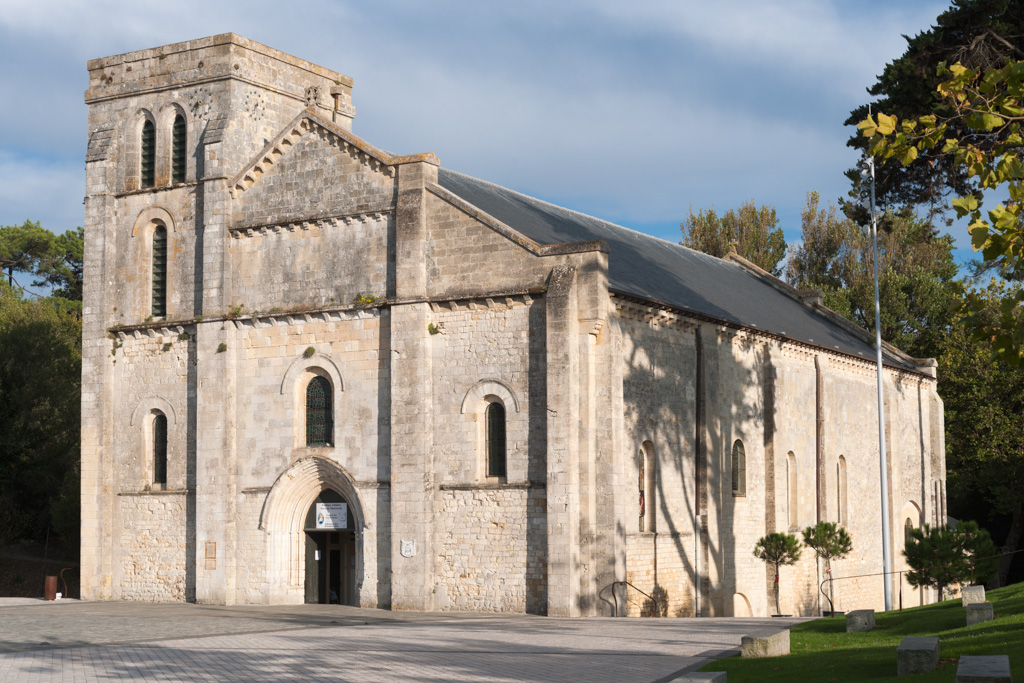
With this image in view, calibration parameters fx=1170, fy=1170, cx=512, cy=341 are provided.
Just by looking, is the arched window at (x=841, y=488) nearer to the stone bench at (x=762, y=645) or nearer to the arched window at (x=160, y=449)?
the arched window at (x=160, y=449)

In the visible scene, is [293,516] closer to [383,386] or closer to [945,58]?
[383,386]

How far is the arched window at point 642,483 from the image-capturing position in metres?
30.3

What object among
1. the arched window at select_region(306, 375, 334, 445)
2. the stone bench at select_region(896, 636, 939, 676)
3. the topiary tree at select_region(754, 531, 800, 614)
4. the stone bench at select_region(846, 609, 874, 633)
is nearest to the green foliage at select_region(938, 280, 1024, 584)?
the topiary tree at select_region(754, 531, 800, 614)

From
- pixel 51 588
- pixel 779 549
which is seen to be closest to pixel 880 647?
pixel 779 549

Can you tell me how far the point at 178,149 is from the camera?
3528 cm

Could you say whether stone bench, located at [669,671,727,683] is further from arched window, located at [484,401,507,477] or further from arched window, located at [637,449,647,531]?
arched window, located at [637,449,647,531]

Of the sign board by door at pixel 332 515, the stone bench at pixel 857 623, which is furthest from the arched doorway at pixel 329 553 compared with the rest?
the stone bench at pixel 857 623

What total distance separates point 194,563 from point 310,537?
3494 millimetres

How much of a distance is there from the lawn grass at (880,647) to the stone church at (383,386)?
7.94 metres

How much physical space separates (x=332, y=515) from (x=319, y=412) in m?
2.80

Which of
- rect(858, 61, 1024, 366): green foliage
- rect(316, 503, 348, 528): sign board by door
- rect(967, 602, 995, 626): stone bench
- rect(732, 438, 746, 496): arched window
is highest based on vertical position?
rect(858, 61, 1024, 366): green foliage

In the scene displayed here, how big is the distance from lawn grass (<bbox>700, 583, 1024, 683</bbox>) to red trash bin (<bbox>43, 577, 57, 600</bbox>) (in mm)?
22870

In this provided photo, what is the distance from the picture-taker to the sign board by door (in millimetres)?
31344

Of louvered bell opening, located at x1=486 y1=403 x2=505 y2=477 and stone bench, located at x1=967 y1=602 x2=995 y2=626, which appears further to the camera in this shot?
louvered bell opening, located at x1=486 y1=403 x2=505 y2=477
